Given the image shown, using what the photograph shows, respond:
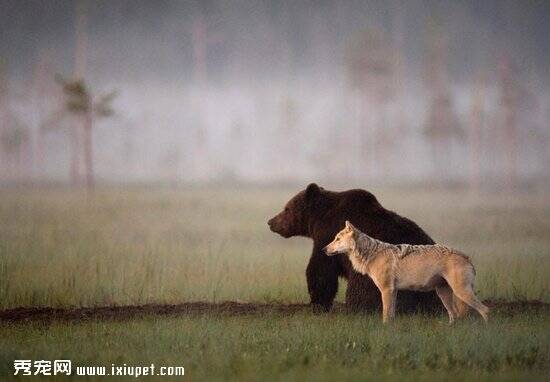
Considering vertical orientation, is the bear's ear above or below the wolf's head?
above

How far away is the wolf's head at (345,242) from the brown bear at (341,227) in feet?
2.04

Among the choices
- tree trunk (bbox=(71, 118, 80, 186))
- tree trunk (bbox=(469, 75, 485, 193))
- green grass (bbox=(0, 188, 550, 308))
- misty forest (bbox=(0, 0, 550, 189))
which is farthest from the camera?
tree trunk (bbox=(469, 75, 485, 193))

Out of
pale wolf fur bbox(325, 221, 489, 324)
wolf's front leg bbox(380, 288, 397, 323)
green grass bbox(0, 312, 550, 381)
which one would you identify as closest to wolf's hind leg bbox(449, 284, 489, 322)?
pale wolf fur bbox(325, 221, 489, 324)

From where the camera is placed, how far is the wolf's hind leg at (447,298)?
8.69 m

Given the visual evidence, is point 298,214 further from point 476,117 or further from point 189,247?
point 476,117

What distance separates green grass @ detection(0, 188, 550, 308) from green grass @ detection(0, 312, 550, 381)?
268cm

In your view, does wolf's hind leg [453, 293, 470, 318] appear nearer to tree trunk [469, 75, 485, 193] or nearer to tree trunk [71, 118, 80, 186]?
tree trunk [71, 118, 80, 186]

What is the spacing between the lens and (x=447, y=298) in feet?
28.6

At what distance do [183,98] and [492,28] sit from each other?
16.8 m

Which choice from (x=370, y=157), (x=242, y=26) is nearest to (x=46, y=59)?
(x=242, y=26)

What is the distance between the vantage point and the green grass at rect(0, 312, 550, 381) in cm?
707

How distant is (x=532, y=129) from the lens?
4512 centimetres

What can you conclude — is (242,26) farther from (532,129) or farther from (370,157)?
(532,129)

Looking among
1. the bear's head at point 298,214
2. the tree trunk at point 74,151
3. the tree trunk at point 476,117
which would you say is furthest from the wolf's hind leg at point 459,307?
the tree trunk at point 476,117
